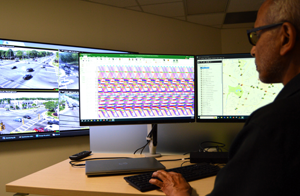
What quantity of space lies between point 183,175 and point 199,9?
3420mm

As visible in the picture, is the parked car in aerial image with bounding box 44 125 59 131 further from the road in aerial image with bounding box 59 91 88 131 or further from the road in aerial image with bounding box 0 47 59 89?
the road in aerial image with bounding box 0 47 59 89

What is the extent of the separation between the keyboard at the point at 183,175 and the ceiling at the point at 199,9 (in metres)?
2.84

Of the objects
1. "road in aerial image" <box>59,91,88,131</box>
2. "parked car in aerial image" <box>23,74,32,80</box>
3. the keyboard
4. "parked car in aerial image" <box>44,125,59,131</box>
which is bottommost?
"parked car in aerial image" <box>44,125,59,131</box>

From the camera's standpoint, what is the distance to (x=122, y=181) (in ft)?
3.01

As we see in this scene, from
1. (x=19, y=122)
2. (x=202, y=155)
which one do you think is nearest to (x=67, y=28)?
(x=19, y=122)

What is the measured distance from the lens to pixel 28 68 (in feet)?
8.38

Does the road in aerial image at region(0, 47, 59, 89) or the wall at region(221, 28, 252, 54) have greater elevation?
the wall at region(221, 28, 252, 54)

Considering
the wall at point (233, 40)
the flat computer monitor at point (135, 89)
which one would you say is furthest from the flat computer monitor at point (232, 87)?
the wall at point (233, 40)

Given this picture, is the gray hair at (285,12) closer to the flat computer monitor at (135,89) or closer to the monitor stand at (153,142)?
the flat computer monitor at (135,89)

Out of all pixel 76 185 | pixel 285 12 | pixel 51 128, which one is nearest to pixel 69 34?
pixel 51 128

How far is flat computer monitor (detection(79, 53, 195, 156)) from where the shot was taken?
3.99ft

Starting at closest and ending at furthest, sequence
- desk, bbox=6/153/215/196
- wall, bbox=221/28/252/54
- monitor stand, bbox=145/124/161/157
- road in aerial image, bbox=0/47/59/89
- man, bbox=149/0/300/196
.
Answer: man, bbox=149/0/300/196
desk, bbox=6/153/215/196
monitor stand, bbox=145/124/161/157
road in aerial image, bbox=0/47/59/89
wall, bbox=221/28/252/54

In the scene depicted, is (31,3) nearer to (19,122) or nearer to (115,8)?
(115,8)

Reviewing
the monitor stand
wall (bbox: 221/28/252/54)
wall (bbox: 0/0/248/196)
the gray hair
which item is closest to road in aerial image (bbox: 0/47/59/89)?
wall (bbox: 0/0/248/196)
